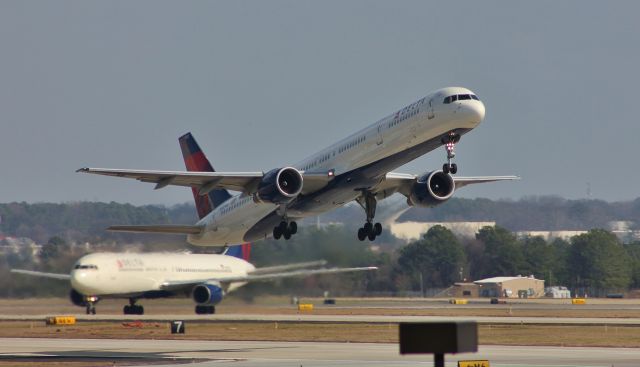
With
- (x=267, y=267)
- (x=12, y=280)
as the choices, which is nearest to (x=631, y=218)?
(x=267, y=267)

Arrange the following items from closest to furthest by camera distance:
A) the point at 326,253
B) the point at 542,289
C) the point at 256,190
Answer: the point at 256,190
the point at 326,253
the point at 542,289

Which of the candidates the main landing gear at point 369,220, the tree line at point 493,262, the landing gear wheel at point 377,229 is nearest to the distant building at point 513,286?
the tree line at point 493,262

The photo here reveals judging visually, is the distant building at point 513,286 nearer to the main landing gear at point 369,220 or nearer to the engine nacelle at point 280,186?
the main landing gear at point 369,220

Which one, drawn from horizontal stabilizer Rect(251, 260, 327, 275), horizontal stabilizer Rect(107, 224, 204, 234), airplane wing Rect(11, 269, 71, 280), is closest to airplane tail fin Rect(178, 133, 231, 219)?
horizontal stabilizer Rect(107, 224, 204, 234)

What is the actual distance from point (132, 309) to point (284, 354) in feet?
119

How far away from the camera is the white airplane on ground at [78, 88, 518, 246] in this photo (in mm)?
48844

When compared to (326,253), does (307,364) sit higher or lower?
lower

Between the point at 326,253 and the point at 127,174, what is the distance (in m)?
22.4

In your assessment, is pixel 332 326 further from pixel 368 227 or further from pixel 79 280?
pixel 79 280

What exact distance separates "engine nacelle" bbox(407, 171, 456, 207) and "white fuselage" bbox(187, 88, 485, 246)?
3.36m

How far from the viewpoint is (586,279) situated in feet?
380

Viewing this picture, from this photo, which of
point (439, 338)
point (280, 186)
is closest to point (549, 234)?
point (280, 186)

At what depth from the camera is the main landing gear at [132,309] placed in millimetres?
83562

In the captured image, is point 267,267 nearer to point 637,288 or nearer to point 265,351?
point 265,351
